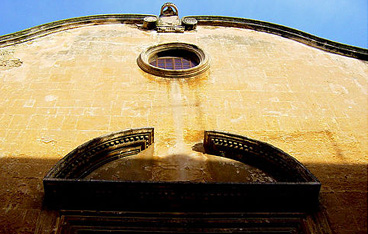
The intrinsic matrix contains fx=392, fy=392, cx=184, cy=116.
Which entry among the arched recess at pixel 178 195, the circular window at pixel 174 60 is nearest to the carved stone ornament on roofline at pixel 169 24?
the circular window at pixel 174 60

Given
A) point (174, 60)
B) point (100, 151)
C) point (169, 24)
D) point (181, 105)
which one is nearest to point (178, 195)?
point (100, 151)

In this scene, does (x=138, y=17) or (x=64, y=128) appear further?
(x=138, y=17)

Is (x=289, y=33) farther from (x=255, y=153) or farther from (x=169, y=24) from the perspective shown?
(x=255, y=153)

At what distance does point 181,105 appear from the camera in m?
7.88

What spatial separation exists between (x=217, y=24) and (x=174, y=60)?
2.31 m

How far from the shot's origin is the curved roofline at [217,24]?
9.92 m

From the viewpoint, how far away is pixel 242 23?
11266 mm

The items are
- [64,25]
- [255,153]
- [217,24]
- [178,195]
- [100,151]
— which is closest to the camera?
[178,195]

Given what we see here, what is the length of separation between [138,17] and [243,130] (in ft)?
18.4

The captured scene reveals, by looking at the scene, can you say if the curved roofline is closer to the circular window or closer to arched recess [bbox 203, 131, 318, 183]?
the circular window

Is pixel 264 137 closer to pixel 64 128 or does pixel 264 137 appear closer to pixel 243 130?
pixel 243 130

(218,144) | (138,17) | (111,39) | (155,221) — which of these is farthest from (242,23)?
(155,221)

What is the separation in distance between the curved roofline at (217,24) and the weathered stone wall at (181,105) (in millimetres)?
270

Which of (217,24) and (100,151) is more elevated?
(217,24)
